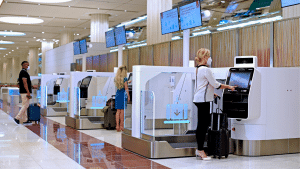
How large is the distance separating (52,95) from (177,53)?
5.42 m

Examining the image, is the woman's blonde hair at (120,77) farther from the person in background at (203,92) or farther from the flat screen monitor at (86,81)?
the person in background at (203,92)

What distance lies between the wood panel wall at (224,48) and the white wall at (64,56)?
455 inches

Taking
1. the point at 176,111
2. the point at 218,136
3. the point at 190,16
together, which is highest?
the point at 190,16

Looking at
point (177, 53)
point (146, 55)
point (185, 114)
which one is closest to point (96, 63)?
point (146, 55)

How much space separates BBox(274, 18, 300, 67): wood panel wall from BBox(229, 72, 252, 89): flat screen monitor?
95 centimetres

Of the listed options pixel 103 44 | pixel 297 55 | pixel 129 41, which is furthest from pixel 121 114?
pixel 129 41

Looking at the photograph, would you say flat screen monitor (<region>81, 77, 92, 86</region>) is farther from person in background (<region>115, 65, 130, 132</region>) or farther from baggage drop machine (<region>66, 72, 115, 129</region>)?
person in background (<region>115, 65, 130, 132</region>)

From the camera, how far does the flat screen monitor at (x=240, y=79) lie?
588 cm

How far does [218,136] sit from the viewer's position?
5613 millimetres

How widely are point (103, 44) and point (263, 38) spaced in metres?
13.2

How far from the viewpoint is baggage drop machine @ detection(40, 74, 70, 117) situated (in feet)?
42.4

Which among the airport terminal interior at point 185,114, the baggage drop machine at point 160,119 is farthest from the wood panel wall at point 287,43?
the baggage drop machine at point 160,119

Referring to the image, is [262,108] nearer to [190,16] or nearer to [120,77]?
[190,16]

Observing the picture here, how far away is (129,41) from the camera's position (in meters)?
24.1
